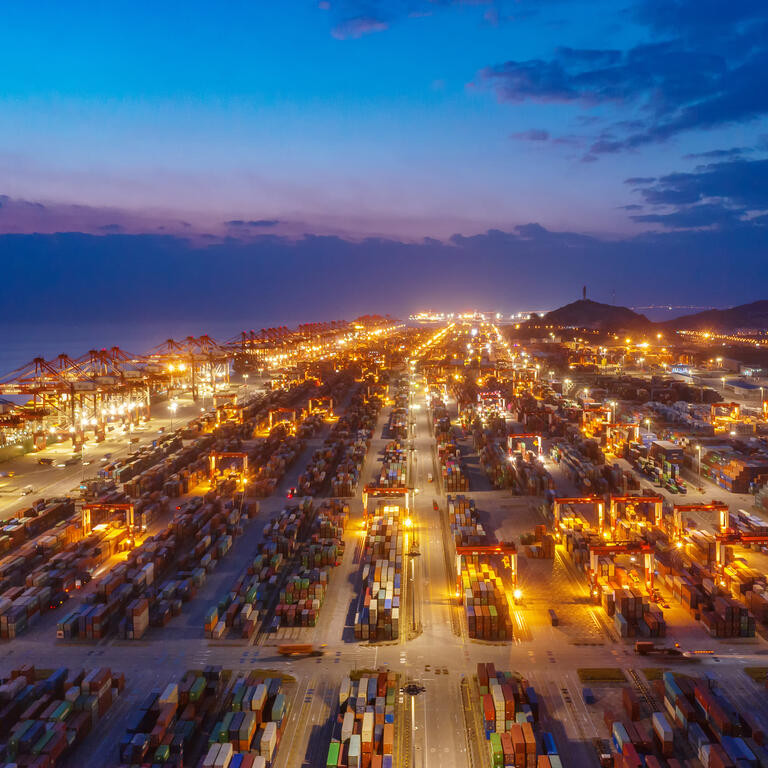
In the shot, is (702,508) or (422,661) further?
(702,508)

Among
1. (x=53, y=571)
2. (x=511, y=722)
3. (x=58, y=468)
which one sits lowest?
(x=58, y=468)

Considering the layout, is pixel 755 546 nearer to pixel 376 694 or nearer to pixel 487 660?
pixel 487 660

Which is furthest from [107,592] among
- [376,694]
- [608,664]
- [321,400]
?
[321,400]

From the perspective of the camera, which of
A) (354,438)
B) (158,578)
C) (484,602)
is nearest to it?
(484,602)

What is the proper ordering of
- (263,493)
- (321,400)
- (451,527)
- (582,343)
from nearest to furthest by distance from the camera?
(451,527) < (263,493) < (321,400) < (582,343)

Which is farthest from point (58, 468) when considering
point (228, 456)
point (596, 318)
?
point (596, 318)

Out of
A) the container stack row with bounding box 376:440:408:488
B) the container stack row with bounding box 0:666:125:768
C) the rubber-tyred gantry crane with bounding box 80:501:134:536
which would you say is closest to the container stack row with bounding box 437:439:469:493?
the container stack row with bounding box 376:440:408:488

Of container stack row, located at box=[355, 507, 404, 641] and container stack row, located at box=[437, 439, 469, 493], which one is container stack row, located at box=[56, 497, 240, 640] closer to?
container stack row, located at box=[355, 507, 404, 641]

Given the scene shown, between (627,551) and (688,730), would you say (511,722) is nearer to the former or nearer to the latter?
(688,730)
